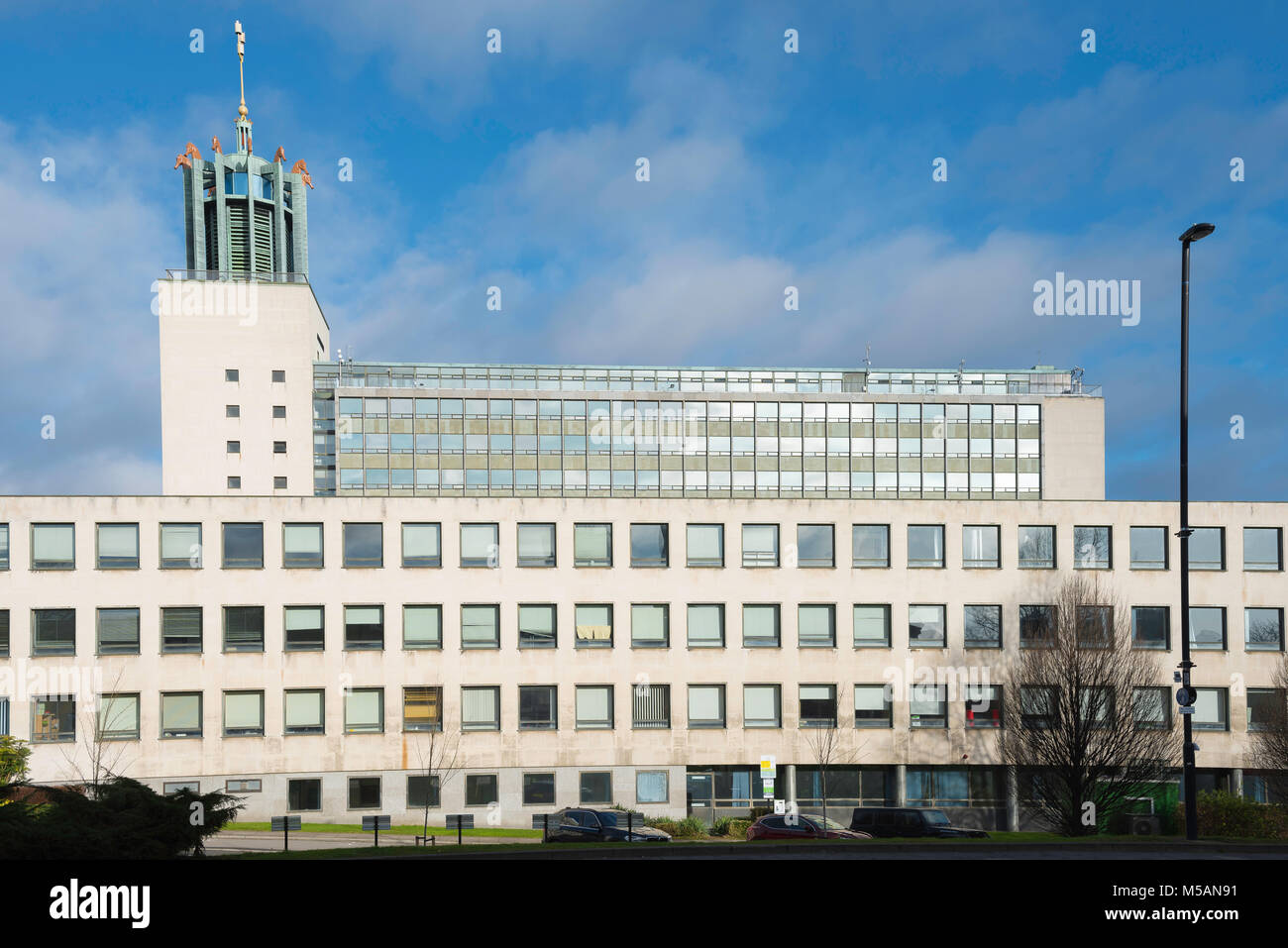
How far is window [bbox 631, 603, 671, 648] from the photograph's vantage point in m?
45.1

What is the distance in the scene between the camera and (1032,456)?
3954 inches

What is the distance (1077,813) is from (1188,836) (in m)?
15.0

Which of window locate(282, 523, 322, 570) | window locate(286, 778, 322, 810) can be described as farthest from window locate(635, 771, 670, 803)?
window locate(282, 523, 322, 570)

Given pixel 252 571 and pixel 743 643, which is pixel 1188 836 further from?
pixel 252 571

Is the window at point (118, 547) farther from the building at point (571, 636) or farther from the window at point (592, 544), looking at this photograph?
the window at point (592, 544)

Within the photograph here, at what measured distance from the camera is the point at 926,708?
45.7m

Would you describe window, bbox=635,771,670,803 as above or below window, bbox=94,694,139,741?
below

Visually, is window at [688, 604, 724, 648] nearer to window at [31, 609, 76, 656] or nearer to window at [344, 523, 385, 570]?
window at [344, 523, 385, 570]

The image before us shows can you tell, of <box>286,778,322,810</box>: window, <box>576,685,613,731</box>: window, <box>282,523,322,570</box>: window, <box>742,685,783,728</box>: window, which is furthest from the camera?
<box>742,685,783,728</box>: window

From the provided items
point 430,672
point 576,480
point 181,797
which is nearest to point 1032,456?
point 576,480

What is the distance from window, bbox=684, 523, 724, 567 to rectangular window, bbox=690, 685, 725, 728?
215 inches

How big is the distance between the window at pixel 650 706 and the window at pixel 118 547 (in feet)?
70.5

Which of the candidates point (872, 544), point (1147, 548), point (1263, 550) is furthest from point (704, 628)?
point (1263, 550)

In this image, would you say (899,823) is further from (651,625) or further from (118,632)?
(118,632)
